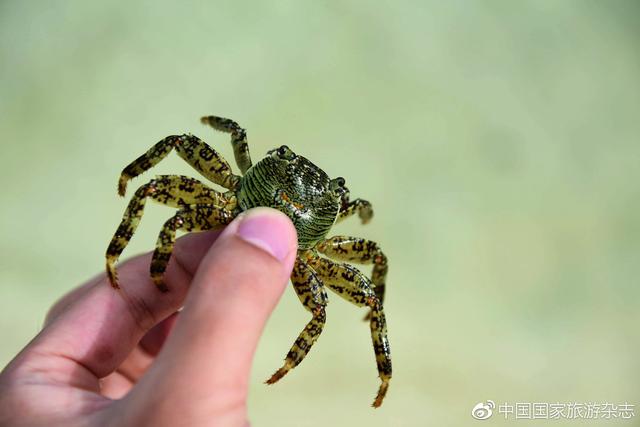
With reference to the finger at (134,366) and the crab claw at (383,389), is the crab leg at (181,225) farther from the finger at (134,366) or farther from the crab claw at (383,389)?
the crab claw at (383,389)

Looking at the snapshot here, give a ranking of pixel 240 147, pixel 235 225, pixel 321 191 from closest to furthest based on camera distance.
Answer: pixel 235 225
pixel 321 191
pixel 240 147

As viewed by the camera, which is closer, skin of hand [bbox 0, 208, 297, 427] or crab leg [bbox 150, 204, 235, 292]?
skin of hand [bbox 0, 208, 297, 427]

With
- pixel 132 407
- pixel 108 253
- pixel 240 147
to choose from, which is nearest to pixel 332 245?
pixel 240 147

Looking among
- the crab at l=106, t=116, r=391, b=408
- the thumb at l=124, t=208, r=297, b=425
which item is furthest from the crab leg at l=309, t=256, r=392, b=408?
the thumb at l=124, t=208, r=297, b=425

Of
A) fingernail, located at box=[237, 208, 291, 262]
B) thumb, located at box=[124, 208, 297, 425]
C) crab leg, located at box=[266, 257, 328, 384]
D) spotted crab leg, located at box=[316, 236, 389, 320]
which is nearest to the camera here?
thumb, located at box=[124, 208, 297, 425]

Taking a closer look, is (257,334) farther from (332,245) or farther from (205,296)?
(332,245)

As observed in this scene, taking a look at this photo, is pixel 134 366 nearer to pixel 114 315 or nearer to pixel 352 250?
pixel 114 315

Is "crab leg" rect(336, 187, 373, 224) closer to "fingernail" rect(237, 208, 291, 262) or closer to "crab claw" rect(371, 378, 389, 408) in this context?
"crab claw" rect(371, 378, 389, 408)
